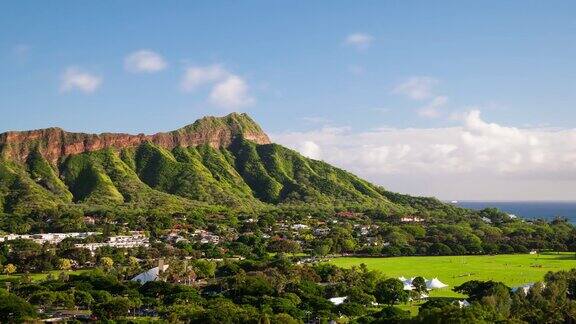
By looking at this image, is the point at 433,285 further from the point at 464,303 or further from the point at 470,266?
the point at 470,266

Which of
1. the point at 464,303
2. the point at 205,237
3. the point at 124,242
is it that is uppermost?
the point at 205,237

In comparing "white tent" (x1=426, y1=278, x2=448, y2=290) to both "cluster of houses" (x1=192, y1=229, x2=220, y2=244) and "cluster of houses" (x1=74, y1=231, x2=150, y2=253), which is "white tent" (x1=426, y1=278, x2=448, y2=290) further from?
"cluster of houses" (x1=74, y1=231, x2=150, y2=253)

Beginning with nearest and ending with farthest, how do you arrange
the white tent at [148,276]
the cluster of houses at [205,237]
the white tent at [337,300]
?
the white tent at [337,300] → the white tent at [148,276] → the cluster of houses at [205,237]

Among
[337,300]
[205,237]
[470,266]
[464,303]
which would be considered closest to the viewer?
[464,303]

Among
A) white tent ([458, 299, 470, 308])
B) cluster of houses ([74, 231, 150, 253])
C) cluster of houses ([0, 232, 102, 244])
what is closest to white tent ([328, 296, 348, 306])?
white tent ([458, 299, 470, 308])

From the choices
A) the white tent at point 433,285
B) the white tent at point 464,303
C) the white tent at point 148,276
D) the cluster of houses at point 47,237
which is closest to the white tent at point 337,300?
the white tent at point 464,303

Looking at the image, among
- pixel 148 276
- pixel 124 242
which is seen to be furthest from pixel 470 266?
pixel 124 242

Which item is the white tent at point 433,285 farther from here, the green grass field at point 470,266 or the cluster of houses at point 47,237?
the cluster of houses at point 47,237

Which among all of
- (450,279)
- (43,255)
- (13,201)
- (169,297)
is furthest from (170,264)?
(13,201)
